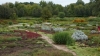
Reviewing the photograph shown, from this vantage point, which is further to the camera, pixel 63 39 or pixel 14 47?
pixel 63 39

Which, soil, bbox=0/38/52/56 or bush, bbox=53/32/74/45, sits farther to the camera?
bush, bbox=53/32/74/45

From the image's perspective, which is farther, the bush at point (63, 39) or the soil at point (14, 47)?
the bush at point (63, 39)

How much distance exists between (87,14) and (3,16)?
31724 millimetres

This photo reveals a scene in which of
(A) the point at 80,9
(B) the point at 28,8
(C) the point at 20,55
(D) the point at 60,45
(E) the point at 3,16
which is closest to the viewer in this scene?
(C) the point at 20,55

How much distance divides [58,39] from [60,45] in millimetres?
736

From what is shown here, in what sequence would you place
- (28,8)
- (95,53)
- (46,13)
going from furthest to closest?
(28,8) < (46,13) < (95,53)

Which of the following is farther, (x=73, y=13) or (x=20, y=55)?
(x=73, y=13)

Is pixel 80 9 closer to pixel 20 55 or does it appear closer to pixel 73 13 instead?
pixel 73 13

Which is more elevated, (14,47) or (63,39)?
(63,39)

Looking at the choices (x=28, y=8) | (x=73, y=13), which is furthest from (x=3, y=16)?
(x=73, y=13)

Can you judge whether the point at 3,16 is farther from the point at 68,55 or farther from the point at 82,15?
the point at 68,55

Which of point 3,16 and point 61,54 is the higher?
point 61,54

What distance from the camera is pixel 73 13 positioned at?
3647 inches

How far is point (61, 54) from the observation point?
56.9ft
